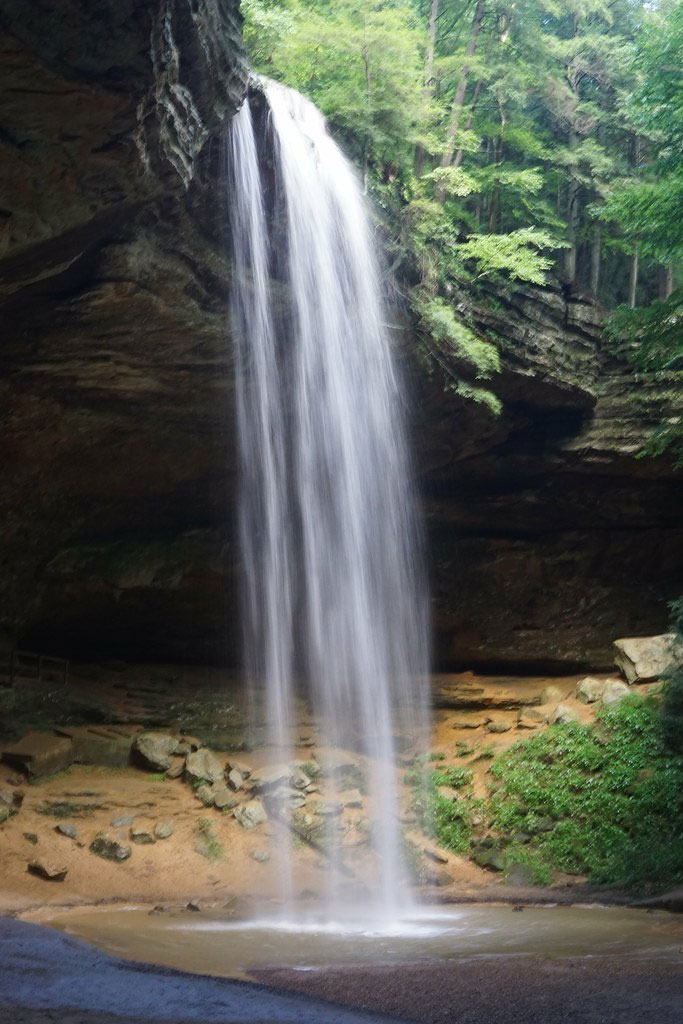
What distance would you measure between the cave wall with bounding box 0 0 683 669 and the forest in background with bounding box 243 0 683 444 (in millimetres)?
1132

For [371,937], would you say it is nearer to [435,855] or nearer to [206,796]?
[435,855]

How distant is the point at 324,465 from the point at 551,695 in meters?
6.82

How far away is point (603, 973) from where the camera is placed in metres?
6.62

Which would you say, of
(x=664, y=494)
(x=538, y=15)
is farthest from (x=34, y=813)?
(x=538, y=15)

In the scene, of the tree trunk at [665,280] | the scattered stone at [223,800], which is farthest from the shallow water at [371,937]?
the tree trunk at [665,280]

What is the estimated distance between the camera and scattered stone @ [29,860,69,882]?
39.0 feet

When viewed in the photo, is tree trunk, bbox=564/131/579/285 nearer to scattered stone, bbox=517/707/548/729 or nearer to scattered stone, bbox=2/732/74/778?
scattered stone, bbox=517/707/548/729

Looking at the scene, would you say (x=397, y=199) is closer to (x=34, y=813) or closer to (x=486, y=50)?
(x=486, y=50)

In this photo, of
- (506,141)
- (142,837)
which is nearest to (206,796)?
(142,837)

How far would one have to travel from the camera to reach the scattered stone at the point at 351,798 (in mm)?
15141

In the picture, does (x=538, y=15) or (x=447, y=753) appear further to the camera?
(x=538, y=15)

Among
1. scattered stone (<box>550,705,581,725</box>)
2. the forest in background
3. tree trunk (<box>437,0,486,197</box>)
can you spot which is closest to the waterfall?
the forest in background

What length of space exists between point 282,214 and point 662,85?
6.87 m

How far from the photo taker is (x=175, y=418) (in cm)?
1623
